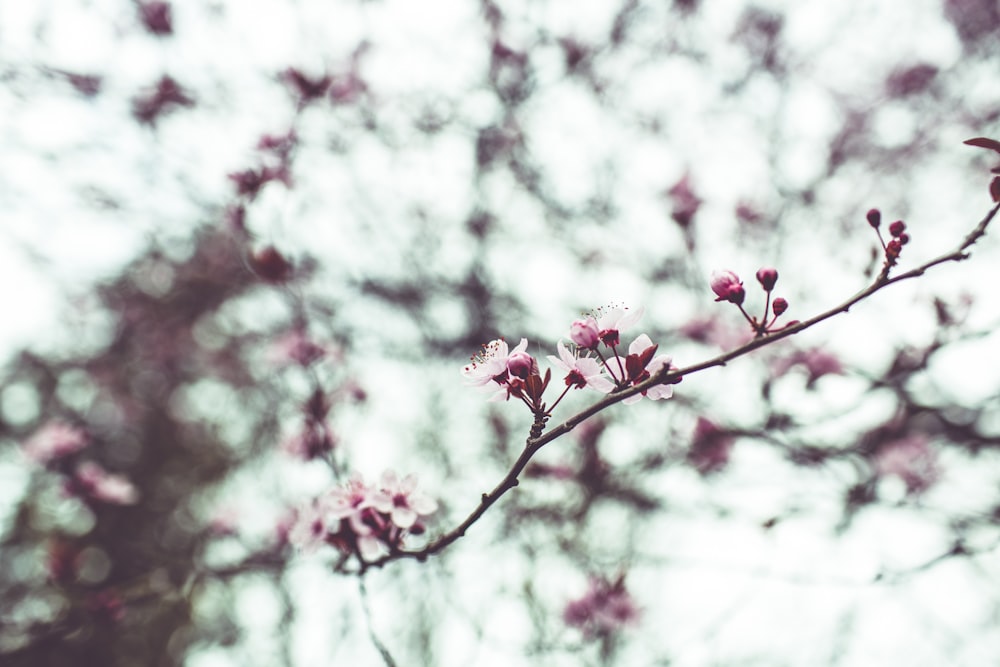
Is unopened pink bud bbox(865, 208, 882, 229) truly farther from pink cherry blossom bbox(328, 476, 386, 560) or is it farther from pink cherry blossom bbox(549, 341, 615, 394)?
pink cherry blossom bbox(328, 476, 386, 560)

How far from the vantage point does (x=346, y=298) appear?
14.7 ft

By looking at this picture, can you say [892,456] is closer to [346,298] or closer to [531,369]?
[531,369]

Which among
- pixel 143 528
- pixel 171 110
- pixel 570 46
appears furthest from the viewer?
pixel 143 528

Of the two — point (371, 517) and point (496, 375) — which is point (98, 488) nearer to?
point (371, 517)

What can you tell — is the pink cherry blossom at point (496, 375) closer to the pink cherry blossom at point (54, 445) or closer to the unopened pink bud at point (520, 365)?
the unopened pink bud at point (520, 365)

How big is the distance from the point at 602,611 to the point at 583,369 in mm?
2104

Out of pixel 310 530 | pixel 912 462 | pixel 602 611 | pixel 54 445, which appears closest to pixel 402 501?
pixel 310 530

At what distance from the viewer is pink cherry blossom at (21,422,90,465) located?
2830 millimetres

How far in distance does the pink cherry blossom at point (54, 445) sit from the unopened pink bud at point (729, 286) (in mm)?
2754

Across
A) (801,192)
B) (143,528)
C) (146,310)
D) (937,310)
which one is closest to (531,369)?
(937,310)

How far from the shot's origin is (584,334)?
4.15 ft

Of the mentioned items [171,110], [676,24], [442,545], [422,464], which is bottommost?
[442,545]

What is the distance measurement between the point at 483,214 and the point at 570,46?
3.71 ft

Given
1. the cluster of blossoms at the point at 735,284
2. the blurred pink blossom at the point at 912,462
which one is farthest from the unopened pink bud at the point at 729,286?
the blurred pink blossom at the point at 912,462
